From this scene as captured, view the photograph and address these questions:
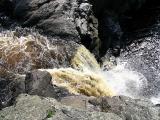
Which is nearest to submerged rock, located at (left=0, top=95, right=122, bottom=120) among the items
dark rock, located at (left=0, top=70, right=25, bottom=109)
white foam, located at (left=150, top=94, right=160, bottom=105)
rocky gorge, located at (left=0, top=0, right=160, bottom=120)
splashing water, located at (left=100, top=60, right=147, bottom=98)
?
rocky gorge, located at (left=0, top=0, right=160, bottom=120)

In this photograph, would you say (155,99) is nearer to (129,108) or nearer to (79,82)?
(79,82)

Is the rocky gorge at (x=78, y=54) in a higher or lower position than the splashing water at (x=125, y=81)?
higher

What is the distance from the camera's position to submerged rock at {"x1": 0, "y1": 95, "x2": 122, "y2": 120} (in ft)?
30.3

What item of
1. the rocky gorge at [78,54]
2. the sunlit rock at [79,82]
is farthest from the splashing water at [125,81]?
the sunlit rock at [79,82]

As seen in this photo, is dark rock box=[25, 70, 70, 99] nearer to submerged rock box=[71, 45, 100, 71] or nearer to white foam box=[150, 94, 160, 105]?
submerged rock box=[71, 45, 100, 71]

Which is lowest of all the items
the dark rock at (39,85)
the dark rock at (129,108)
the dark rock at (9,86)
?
the dark rock at (9,86)

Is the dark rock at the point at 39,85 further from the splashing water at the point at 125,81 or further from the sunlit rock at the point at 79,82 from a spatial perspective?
the splashing water at the point at 125,81

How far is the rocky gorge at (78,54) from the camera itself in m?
14.7

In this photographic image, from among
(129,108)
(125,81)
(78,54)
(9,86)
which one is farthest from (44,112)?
(125,81)

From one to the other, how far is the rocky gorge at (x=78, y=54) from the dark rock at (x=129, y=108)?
34 millimetres

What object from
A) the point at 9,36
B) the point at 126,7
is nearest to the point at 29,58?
the point at 9,36

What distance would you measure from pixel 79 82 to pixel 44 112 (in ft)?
28.5

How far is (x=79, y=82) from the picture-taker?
18.0m

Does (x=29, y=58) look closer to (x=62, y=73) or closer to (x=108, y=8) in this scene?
(x=62, y=73)
